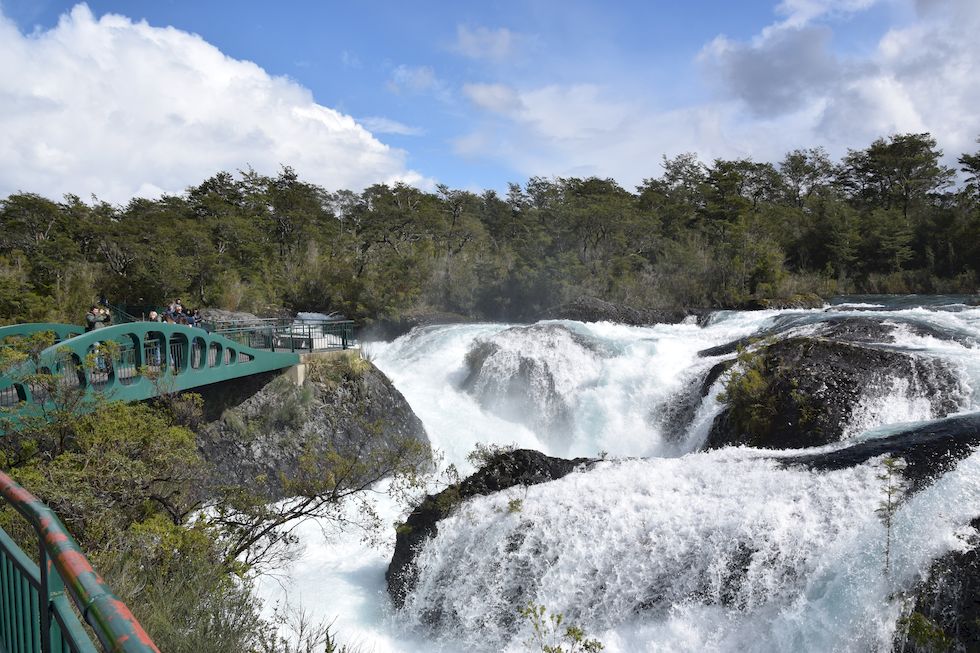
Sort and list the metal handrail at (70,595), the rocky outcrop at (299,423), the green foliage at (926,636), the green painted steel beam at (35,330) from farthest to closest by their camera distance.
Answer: the rocky outcrop at (299,423), the green painted steel beam at (35,330), the green foliage at (926,636), the metal handrail at (70,595)

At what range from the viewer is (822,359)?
11.7 meters

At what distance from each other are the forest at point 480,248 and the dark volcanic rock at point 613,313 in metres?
3.14

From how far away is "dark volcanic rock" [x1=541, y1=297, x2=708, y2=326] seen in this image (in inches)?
1123

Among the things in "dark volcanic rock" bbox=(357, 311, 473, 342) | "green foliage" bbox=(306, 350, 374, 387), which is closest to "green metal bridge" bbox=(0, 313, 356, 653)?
"green foliage" bbox=(306, 350, 374, 387)

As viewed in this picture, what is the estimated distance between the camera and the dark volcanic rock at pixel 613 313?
28.5 meters

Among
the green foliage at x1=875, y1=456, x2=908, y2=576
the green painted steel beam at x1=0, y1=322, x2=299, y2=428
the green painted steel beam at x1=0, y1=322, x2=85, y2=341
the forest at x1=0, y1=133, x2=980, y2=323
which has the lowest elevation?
the green foliage at x1=875, y1=456, x2=908, y2=576

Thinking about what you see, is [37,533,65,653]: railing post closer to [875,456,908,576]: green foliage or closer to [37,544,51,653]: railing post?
[37,544,51,653]: railing post

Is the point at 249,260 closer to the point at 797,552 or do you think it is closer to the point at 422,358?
the point at 422,358

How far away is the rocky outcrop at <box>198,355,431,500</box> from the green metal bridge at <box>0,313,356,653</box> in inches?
29.0

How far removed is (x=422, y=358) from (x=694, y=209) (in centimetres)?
2887

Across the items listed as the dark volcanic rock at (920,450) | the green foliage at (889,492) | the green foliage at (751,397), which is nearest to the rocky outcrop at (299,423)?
the green foliage at (751,397)

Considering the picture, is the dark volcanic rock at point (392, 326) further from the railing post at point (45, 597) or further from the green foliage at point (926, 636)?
the railing post at point (45, 597)

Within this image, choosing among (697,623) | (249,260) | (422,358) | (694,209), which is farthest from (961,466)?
(694,209)

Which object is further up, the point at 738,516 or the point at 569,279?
the point at 569,279
